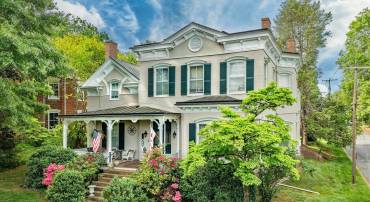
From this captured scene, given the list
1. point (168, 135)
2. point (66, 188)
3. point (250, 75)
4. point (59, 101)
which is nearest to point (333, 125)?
point (250, 75)

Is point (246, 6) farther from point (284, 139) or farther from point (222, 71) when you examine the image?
point (284, 139)

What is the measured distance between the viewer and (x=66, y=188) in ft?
49.8

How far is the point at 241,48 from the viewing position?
712 inches

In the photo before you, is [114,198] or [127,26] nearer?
[114,198]

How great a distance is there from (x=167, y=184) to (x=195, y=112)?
16.5 ft

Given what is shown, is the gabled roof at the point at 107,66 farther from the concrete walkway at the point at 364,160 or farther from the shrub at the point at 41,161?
the concrete walkway at the point at 364,160

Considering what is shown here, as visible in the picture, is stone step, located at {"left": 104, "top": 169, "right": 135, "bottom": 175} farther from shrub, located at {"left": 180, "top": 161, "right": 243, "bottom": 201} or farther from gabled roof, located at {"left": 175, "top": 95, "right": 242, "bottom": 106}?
gabled roof, located at {"left": 175, "top": 95, "right": 242, "bottom": 106}

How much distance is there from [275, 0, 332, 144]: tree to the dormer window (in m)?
19.1

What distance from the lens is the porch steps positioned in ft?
51.9

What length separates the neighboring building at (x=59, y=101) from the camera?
3384 cm

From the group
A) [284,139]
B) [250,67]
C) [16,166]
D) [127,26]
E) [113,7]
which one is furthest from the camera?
[127,26]

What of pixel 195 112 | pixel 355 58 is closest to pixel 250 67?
pixel 195 112

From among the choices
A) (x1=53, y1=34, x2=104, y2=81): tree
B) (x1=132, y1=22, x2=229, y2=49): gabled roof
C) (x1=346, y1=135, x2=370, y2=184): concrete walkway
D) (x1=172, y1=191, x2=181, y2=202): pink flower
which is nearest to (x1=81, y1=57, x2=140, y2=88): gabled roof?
(x1=132, y1=22, x2=229, y2=49): gabled roof

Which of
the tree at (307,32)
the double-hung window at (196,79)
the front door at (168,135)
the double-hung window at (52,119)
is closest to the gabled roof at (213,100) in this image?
the double-hung window at (196,79)
